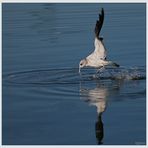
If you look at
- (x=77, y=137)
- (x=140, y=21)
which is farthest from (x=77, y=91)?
(x=140, y=21)

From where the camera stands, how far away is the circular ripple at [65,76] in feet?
45.3

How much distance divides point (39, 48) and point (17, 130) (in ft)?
23.6

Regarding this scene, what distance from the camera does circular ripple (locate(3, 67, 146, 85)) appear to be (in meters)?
13.8

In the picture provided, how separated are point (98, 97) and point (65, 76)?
84.1 inches

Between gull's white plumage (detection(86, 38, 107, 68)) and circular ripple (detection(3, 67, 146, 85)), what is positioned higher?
gull's white plumage (detection(86, 38, 107, 68))

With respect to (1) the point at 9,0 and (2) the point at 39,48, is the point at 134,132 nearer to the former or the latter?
(2) the point at 39,48

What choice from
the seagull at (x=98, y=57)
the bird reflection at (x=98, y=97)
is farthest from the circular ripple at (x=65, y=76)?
the bird reflection at (x=98, y=97)

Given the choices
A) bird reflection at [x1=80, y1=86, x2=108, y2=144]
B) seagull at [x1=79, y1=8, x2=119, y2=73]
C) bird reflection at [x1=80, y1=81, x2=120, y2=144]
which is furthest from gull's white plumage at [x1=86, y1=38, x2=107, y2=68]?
bird reflection at [x1=80, y1=86, x2=108, y2=144]

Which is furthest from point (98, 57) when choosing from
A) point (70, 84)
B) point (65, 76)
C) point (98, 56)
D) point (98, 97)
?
point (98, 97)

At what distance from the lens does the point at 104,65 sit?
14.5m

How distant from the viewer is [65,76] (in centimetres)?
1425

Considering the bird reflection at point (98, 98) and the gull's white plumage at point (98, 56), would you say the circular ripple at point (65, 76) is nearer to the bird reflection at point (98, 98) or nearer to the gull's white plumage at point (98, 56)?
the gull's white plumage at point (98, 56)

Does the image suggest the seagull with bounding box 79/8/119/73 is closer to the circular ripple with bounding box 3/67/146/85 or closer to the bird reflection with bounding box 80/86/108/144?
the circular ripple with bounding box 3/67/146/85

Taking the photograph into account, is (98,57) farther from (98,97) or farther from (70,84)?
(98,97)
